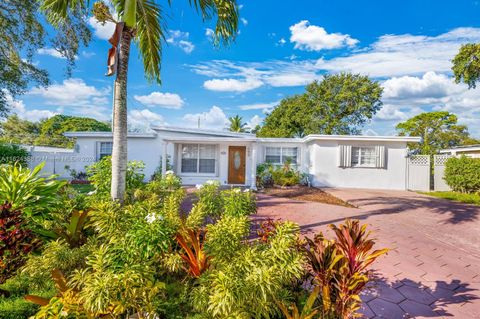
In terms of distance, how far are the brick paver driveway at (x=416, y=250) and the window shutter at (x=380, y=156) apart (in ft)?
14.7

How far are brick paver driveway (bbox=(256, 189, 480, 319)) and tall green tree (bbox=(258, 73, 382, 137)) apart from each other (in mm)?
17159

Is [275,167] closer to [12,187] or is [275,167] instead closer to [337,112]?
[12,187]

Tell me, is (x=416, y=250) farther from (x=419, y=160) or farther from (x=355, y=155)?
(x=419, y=160)

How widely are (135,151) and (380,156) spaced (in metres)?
15.4

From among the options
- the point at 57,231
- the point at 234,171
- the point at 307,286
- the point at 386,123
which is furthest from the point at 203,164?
the point at 386,123

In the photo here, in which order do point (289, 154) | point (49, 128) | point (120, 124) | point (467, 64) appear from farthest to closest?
point (49, 128) < point (289, 154) < point (467, 64) < point (120, 124)

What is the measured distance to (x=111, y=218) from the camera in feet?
11.4

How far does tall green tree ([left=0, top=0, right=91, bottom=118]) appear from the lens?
10438 millimetres

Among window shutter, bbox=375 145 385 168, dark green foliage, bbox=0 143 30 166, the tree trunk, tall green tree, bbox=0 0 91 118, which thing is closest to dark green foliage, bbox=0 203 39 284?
the tree trunk

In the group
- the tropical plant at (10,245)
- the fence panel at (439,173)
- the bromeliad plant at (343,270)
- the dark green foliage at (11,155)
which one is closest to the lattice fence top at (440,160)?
the fence panel at (439,173)

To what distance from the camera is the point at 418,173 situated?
576 inches

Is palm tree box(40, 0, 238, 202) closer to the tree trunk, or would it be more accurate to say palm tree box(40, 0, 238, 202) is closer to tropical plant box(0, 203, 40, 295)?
the tree trunk

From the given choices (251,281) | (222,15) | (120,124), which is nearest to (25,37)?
(120,124)

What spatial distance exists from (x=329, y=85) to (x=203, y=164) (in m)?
19.1
